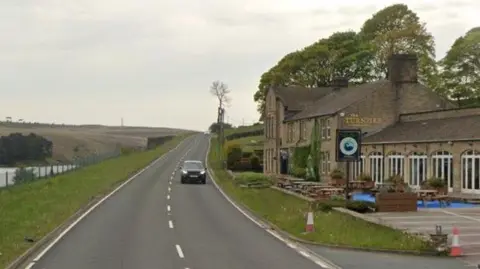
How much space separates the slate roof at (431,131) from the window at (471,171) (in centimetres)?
98

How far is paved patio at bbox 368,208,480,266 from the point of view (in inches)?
808

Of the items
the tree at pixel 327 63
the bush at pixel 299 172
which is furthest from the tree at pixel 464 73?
the bush at pixel 299 172

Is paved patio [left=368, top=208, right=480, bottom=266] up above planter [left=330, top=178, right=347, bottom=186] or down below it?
below

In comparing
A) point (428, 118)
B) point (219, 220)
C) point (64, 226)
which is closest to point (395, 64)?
point (428, 118)

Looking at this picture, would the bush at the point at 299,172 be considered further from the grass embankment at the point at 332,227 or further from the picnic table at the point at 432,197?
the picnic table at the point at 432,197

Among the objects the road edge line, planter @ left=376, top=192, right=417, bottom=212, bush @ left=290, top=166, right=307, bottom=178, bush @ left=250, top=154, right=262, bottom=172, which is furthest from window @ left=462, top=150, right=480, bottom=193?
bush @ left=250, top=154, right=262, bottom=172

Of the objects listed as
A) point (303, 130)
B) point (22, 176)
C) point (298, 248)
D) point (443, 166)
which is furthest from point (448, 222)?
point (303, 130)

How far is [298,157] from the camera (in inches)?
2571

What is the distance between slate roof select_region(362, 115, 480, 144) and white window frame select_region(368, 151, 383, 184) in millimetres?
1020

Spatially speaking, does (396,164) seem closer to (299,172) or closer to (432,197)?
(432,197)

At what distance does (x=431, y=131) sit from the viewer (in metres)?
44.4

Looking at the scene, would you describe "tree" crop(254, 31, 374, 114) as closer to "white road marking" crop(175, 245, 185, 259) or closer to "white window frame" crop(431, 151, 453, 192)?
"white window frame" crop(431, 151, 453, 192)

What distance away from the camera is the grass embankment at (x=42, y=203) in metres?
22.2

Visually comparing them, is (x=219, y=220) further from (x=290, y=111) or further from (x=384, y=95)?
(x=290, y=111)
